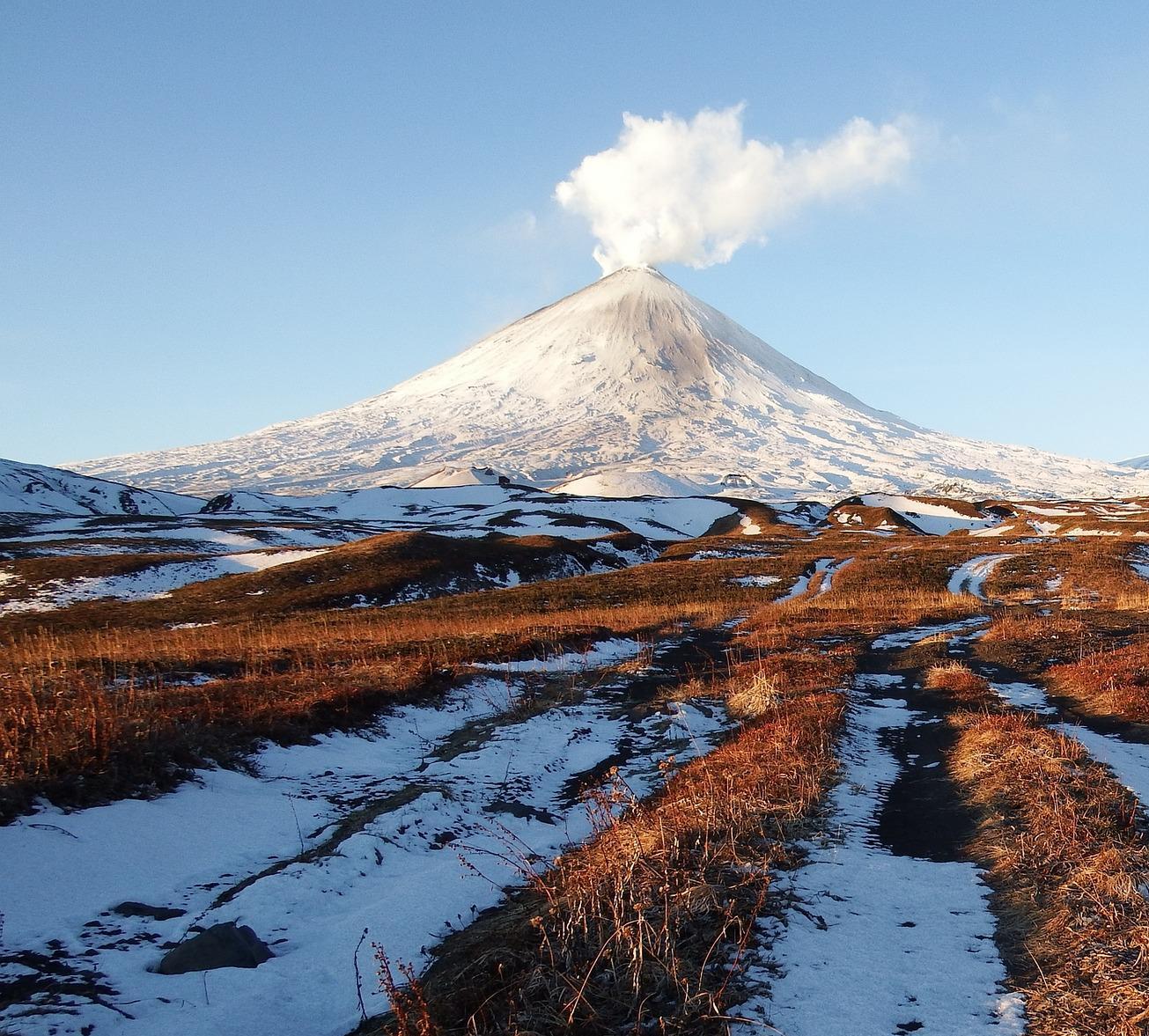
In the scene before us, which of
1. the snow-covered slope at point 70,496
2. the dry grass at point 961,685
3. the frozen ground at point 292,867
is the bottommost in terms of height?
the dry grass at point 961,685

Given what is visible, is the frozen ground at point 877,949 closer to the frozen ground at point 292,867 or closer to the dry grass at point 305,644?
the frozen ground at point 292,867

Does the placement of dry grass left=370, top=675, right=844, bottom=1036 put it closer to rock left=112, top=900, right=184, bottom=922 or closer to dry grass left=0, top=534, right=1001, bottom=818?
rock left=112, top=900, right=184, bottom=922

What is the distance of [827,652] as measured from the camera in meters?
22.1

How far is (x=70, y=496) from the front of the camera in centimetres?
13850

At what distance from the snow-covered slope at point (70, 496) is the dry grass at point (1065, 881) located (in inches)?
5432

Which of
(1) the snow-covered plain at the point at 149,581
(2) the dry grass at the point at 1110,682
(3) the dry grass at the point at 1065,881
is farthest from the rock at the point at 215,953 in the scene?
(1) the snow-covered plain at the point at 149,581

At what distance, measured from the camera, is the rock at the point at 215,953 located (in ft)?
18.5

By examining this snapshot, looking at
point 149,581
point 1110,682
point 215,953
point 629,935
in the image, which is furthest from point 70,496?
point 629,935

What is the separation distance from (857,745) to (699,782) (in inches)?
156

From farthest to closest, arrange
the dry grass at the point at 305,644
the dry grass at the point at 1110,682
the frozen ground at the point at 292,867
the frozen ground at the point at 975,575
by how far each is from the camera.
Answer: the frozen ground at the point at 975,575, the dry grass at the point at 1110,682, the dry grass at the point at 305,644, the frozen ground at the point at 292,867

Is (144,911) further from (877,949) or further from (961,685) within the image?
(961,685)

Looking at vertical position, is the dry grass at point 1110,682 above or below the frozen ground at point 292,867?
below

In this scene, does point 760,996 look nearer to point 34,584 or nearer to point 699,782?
point 699,782

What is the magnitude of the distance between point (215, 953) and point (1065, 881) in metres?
7.05
